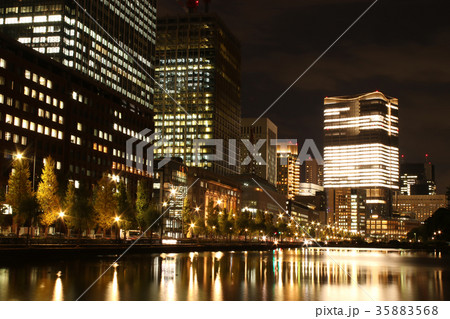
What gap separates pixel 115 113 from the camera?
147500mm

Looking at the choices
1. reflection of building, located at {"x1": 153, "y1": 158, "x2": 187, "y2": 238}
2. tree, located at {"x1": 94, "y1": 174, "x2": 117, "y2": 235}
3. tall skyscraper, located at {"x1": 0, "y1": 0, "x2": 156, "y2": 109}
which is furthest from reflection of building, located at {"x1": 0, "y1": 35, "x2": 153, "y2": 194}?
tall skyscraper, located at {"x1": 0, "y1": 0, "x2": 156, "y2": 109}

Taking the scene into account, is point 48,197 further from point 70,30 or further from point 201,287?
point 70,30

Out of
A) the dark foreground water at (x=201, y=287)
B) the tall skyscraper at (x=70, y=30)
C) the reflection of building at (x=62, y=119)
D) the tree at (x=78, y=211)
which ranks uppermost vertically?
the tall skyscraper at (x=70, y=30)

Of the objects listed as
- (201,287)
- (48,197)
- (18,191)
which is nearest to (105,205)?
(48,197)

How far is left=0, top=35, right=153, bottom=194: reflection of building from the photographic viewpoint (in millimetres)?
110000

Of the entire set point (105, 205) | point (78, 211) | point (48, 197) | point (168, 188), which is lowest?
point (78, 211)

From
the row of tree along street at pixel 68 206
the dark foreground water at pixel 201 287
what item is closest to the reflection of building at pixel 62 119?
the row of tree along street at pixel 68 206

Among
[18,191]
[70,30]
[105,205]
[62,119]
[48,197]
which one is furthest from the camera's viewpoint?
[70,30]

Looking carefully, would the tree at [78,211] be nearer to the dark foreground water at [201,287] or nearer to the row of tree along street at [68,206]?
the row of tree along street at [68,206]

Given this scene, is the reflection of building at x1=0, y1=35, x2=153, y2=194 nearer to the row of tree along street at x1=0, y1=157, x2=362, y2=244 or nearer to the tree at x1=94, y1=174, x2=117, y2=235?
the tree at x1=94, y1=174, x2=117, y2=235

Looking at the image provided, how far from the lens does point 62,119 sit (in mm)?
127438

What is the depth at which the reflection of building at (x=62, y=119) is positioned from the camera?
361 feet
